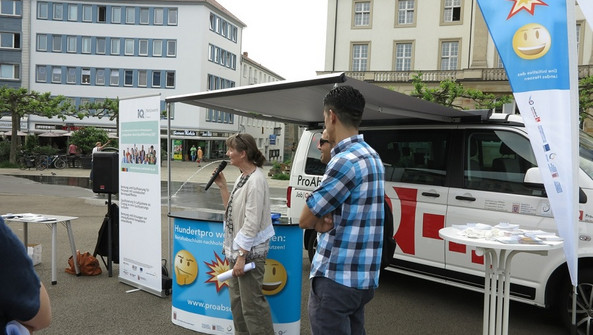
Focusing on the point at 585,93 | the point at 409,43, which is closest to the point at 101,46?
the point at 409,43

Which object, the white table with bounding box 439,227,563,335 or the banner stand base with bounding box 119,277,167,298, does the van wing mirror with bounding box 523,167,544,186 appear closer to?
the white table with bounding box 439,227,563,335

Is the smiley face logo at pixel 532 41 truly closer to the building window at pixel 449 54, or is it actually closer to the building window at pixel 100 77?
the building window at pixel 449 54

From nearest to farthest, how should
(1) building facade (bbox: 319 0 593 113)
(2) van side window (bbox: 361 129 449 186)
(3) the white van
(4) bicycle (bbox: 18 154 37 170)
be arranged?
(3) the white van, (2) van side window (bbox: 361 129 449 186), (4) bicycle (bbox: 18 154 37 170), (1) building facade (bbox: 319 0 593 113)

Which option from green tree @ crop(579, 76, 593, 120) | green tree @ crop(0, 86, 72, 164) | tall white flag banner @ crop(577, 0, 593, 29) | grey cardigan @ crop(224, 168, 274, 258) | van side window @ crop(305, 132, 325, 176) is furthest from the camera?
green tree @ crop(0, 86, 72, 164)

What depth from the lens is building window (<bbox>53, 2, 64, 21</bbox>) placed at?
168 feet

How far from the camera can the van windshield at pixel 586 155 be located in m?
4.43

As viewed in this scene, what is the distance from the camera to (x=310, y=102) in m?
4.83

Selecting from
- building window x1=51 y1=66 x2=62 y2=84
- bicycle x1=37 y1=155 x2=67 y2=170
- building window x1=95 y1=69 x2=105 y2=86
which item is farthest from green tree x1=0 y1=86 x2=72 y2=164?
building window x1=51 y1=66 x2=62 y2=84

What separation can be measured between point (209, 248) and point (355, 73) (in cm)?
3707

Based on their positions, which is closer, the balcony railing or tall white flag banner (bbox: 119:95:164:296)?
tall white flag banner (bbox: 119:95:164:296)

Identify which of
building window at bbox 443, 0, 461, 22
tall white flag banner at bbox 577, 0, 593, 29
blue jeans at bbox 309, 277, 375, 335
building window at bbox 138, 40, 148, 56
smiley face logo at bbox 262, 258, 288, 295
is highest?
building window at bbox 443, 0, 461, 22

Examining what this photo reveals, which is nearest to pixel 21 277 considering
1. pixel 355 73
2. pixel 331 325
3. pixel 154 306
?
pixel 331 325

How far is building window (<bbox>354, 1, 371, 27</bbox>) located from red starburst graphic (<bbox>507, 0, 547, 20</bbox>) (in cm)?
3887

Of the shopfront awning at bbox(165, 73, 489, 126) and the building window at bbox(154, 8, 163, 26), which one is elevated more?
the building window at bbox(154, 8, 163, 26)
